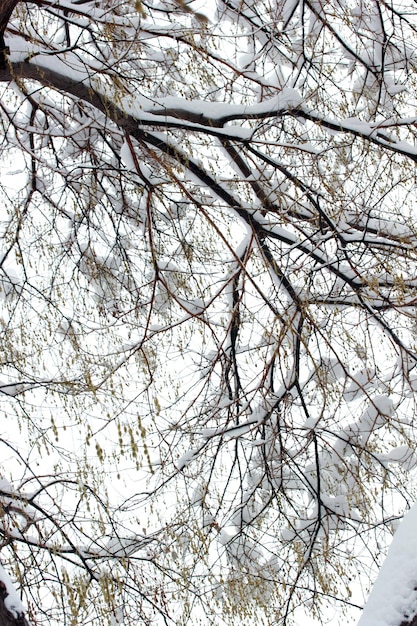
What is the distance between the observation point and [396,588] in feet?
5.48

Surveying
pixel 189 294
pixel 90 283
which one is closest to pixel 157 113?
A: pixel 189 294

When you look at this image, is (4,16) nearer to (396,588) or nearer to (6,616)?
(6,616)

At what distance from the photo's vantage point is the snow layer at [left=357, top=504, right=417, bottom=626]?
1.61 m

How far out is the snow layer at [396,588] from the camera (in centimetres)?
161

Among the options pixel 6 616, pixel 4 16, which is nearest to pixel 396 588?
pixel 6 616

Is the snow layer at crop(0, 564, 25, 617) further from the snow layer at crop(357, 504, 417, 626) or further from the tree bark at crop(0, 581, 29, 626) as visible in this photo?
the snow layer at crop(357, 504, 417, 626)

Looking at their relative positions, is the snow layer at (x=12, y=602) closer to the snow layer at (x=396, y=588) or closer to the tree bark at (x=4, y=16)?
the snow layer at (x=396, y=588)

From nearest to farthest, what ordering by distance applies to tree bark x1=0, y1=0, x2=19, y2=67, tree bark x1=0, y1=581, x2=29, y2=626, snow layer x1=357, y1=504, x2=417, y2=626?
snow layer x1=357, y1=504, x2=417, y2=626 → tree bark x1=0, y1=581, x2=29, y2=626 → tree bark x1=0, y1=0, x2=19, y2=67

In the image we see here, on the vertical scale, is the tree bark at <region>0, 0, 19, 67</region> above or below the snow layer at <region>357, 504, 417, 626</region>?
above

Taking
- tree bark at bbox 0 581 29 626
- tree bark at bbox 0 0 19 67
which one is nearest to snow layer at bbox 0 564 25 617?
tree bark at bbox 0 581 29 626

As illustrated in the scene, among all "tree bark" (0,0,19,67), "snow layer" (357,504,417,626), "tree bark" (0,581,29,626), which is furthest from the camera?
"tree bark" (0,0,19,67)

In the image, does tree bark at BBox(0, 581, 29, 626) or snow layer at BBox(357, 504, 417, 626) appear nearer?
snow layer at BBox(357, 504, 417, 626)

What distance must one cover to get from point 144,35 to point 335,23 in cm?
163

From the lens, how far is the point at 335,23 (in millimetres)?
4531
